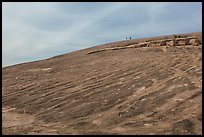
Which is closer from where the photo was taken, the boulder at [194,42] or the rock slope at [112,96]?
the rock slope at [112,96]

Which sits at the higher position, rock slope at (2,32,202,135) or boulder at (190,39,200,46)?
boulder at (190,39,200,46)

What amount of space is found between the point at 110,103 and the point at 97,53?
9235 mm

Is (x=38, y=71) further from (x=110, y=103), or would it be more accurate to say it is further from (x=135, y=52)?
(x=110, y=103)

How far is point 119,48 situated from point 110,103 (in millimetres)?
9540

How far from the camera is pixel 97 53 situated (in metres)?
18.7

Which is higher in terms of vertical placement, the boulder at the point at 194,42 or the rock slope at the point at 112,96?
the boulder at the point at 194,42

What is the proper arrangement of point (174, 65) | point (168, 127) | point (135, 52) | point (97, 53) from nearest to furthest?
1. point (168, 127)
2. point (174, 65)
3. point (135, 52)
4. point (97, 53)

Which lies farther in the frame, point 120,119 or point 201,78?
point 201,78

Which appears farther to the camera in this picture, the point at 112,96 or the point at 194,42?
the point at 194,42

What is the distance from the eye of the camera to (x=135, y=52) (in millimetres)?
16797

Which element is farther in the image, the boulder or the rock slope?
the boulder

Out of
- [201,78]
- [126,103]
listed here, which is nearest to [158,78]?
[201,78]

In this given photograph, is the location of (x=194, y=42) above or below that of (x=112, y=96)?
above

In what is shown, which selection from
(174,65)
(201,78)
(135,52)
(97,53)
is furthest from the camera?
(97,53)
